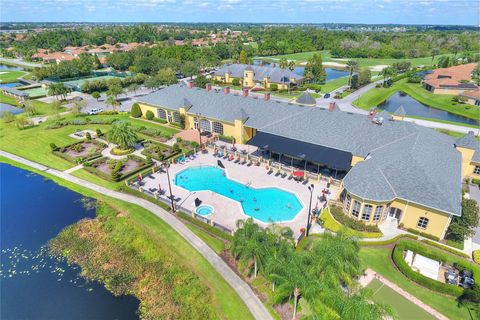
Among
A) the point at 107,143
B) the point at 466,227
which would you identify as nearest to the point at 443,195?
the point at 466,227

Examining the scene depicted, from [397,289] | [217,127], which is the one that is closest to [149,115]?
[217,127]

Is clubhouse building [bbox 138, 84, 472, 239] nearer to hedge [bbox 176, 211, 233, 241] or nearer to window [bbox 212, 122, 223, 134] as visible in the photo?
window [bbox 212, 122, 223, 134]

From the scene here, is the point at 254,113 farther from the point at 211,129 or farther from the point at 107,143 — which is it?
the point at 107,143

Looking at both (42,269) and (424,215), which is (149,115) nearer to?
(42,269)

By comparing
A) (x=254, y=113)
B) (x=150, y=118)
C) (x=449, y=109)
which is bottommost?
(x=449, y=109)

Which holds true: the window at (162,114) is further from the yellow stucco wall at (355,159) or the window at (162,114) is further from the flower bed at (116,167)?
the yellow stucco wall at (355,159)

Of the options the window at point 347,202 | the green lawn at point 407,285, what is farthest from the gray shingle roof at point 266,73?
the green lawn at point 407,285
